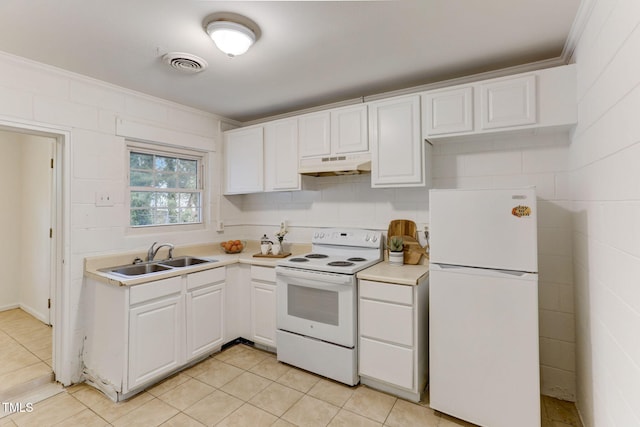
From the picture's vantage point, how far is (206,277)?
2748 millimetres

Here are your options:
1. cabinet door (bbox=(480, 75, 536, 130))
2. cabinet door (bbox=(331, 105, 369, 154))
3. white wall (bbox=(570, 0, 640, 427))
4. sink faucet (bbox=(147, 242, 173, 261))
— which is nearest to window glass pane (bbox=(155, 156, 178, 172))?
sink faucet (bbox=(147, 242, 173, 261))

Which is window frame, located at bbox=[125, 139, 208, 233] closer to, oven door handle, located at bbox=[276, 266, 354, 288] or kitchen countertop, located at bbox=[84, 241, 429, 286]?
kitchen countertop, located at bbox=[84, 241, 429, 286]

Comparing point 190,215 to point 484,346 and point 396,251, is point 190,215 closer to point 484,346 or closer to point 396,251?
point 396,251

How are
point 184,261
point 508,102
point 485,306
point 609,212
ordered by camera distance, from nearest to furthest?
point 609,212 < point 485,306 < point 508,102 < point 184,261

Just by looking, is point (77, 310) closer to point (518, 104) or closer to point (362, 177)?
point (362, 177)

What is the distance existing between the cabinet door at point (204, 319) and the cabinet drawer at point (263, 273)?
Result: 0.31 metres

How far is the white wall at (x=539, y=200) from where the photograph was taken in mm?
2172

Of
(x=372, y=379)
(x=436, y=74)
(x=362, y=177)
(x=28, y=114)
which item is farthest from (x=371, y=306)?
(x=28, y=114)

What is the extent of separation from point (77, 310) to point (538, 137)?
3.74 m

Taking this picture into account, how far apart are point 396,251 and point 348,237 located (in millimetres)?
512

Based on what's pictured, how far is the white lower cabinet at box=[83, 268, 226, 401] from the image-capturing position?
7.20ft

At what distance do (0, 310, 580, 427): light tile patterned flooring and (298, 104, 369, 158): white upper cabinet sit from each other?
1.94 meters

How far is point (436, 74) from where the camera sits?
243cm

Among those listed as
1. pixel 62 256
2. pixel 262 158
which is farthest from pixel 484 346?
pixel 62 256
